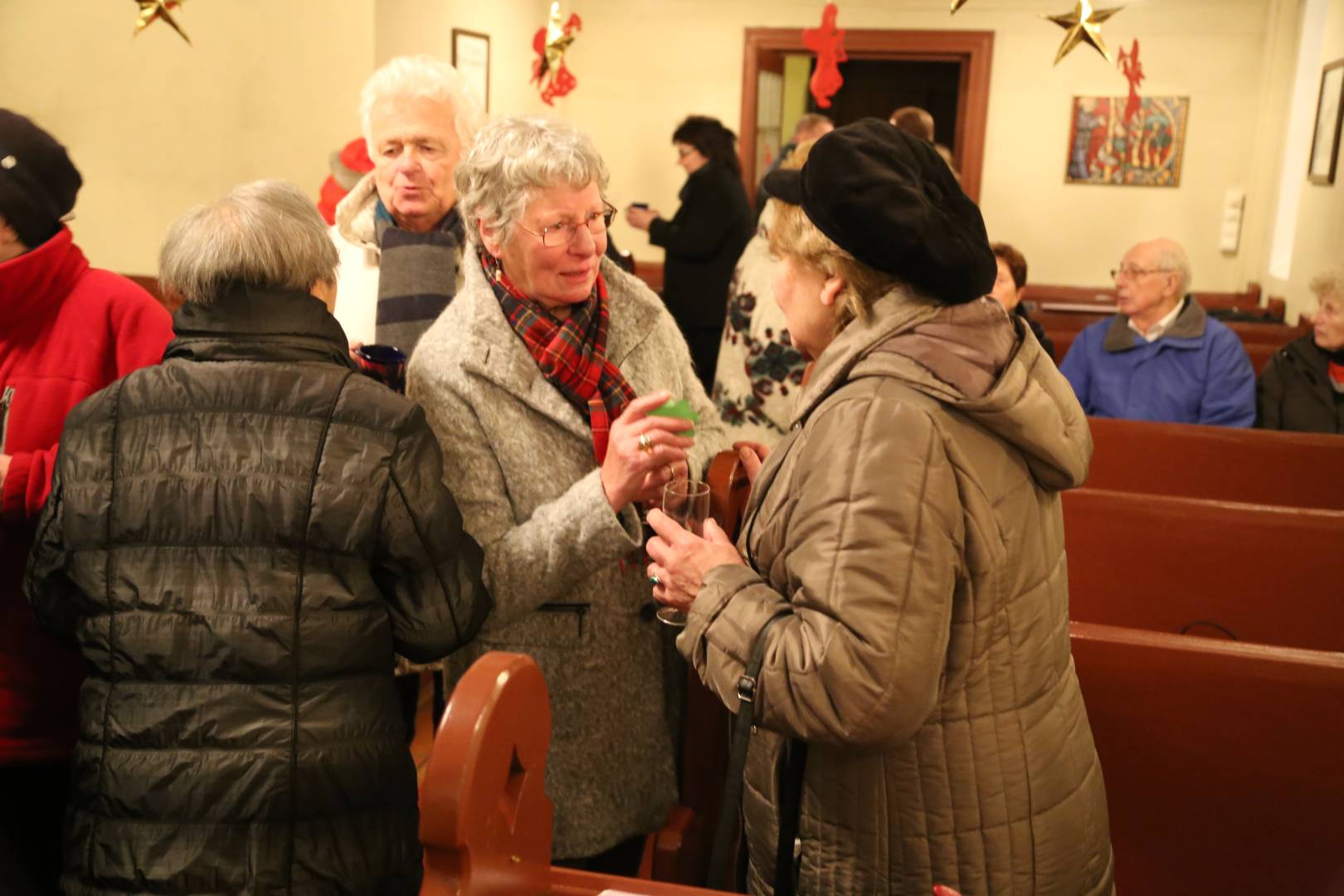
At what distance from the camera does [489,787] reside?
42.0 inches

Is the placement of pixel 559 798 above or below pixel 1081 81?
below

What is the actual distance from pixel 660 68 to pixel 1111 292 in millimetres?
3596

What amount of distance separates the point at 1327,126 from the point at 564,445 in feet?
18.4

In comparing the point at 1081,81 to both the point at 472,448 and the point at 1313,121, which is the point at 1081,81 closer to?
the point at 1313,121

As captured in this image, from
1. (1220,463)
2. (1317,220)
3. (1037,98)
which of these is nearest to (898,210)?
(1220,463)

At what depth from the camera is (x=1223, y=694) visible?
187 centimetres

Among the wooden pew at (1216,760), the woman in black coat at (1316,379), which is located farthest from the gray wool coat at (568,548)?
the woman in black coat at (1316,379)

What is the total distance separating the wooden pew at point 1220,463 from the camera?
3.32 metres

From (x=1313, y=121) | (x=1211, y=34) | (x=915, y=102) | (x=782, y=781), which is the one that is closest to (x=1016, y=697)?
(x=782, y=781)

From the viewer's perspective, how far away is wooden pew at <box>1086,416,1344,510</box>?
332 centimetres

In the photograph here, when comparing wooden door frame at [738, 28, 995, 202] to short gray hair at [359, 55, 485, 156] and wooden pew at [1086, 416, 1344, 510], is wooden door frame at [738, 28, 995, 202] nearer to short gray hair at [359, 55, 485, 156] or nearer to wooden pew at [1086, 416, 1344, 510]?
wooden pew at [1086, 416, 1344, 510]

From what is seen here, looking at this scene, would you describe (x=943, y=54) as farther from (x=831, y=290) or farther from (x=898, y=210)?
(x=898, y=210)

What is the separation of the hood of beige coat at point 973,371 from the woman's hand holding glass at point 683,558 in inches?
8.3

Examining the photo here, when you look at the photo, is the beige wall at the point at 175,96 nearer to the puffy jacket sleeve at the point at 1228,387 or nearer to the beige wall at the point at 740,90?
the beige wall at the point at 740,90
